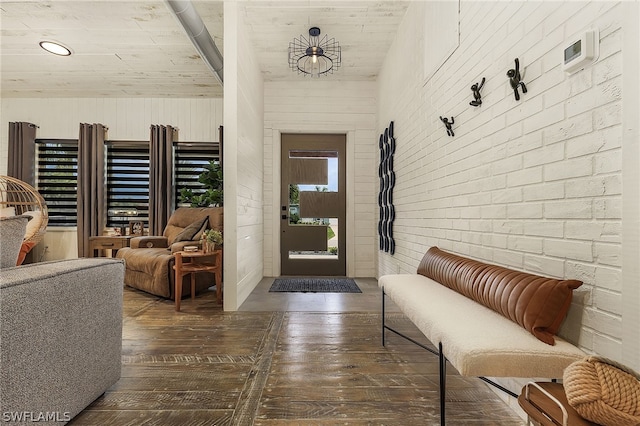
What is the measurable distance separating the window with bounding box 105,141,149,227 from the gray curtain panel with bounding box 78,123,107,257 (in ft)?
0.46

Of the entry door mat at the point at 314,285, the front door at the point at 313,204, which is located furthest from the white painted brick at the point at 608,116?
the front door at the point at 313,204

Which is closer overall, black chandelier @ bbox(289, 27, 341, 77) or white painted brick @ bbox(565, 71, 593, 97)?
white painted brick @ bbox(565, 71, 593, 97)

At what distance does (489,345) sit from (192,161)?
534cm

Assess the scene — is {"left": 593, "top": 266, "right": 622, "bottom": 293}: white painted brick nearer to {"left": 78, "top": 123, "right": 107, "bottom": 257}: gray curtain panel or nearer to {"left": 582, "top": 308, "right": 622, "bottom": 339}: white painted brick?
{"left": 582, "top": 308, "right": 622, "bottom": 339}: white painted brick

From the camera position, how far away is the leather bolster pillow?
1.14 m

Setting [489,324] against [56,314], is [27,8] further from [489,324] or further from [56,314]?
[489,324]

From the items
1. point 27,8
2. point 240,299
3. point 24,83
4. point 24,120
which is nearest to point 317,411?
point 240,299

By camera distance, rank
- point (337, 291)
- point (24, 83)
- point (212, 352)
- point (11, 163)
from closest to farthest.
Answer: point (212, 352)
point (337, 291)
point (24, 83)
point (11, 163)

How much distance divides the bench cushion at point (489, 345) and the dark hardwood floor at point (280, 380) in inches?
18.9

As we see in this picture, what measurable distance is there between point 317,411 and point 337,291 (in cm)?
236

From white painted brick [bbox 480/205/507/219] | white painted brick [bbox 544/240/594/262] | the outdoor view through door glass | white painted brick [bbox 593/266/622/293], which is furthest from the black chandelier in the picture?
white painted brick [bbox 593/266/622/293]

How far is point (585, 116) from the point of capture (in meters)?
1.17

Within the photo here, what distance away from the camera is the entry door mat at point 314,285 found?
12.8ft

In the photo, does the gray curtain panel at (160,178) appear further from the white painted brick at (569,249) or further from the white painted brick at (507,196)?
the white painted brick at (569,249)
